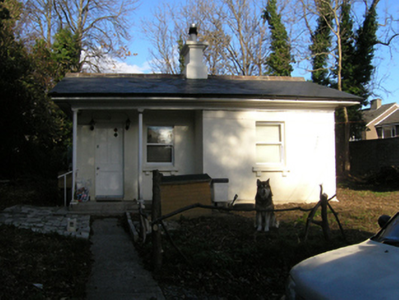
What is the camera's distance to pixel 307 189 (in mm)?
11664

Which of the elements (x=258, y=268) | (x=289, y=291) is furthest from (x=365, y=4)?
(x=289, y=291)

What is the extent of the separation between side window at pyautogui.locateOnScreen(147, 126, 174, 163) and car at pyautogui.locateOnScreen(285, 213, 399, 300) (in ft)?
28.5

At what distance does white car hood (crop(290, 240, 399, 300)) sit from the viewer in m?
2.71

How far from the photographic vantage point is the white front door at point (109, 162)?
11.6 m

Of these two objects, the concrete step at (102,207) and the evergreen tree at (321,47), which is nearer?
the concrete step at (102,207)

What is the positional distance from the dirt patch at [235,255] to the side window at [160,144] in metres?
3.96

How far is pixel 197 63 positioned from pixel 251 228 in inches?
304

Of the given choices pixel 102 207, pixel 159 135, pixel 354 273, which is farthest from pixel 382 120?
pixel 354 273

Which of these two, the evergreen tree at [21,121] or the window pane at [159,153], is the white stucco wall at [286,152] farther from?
the evergreen tree at [21,121]

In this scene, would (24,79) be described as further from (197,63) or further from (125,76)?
(197,63)

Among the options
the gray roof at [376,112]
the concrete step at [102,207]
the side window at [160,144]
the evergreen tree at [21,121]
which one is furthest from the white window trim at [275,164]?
the gray roof at [376,112]

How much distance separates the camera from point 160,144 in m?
12.0

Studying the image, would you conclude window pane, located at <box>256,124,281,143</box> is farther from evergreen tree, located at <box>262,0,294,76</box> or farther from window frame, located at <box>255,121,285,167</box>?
evergreen tree, located at <box>262,0,294,76</box>

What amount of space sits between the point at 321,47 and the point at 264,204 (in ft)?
60.4
